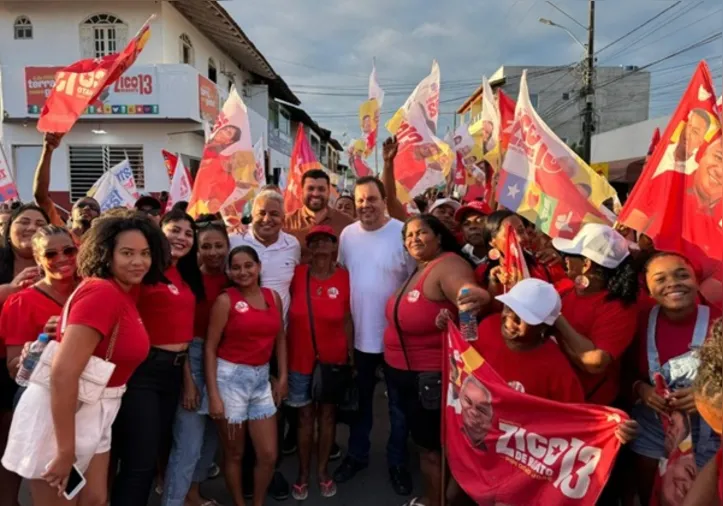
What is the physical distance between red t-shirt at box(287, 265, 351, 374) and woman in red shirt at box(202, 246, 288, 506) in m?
0.32

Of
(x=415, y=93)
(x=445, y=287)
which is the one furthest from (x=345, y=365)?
(x=415, y=93)

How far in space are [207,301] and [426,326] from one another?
136 centimetres

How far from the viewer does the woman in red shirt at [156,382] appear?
2.65 metres

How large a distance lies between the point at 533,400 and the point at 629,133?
2303 cm

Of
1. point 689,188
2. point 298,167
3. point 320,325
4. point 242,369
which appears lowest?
point 242,369

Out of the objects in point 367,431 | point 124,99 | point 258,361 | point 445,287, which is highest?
point 124,99

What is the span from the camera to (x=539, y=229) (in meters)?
3.96

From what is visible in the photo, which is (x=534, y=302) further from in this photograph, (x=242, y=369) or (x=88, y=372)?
(x=88, y=372)

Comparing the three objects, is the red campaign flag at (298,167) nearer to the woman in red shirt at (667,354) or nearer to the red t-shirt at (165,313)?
the red t-shirt at (165,313)

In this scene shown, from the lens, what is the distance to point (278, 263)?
148 inches

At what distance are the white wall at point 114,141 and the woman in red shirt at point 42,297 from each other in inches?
538

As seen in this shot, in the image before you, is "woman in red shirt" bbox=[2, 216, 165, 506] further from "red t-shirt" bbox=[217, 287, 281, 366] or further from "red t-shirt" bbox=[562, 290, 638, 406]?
"red t-shirt" bbox=[562, 290, 638, 406]

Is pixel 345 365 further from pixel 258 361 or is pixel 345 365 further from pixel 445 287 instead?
pixel 445 287

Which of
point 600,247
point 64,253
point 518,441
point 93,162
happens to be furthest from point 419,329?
point 93,162
